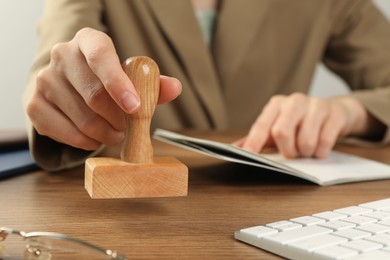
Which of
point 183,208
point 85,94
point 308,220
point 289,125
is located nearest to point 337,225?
point 308,220

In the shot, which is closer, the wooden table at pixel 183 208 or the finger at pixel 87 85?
the wooden table at pixel 183 208

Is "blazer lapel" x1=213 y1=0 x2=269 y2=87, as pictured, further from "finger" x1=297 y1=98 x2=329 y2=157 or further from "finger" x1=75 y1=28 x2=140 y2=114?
"finger" x1=75 y1=28 x2=140 y2=114

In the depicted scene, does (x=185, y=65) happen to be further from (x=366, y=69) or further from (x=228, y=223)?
(x=228, y=223)

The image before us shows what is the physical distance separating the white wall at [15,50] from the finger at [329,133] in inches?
66.7

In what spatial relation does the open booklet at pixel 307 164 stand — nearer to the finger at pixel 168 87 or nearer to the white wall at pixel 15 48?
the finger at pixel 168 87

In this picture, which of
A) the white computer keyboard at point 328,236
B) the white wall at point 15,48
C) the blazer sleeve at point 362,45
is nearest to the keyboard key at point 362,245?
the white computer keyboard at point 328,236

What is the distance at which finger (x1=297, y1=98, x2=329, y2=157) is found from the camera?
812 mm

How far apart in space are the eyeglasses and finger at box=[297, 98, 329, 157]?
474 millimetres

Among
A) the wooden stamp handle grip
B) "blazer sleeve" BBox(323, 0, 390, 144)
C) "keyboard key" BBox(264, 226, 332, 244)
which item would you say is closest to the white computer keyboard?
"keyboard key" BBox(264, 226, 332, 244)

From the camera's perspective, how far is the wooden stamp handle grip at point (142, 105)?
0.52m

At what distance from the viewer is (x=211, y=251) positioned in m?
0.42

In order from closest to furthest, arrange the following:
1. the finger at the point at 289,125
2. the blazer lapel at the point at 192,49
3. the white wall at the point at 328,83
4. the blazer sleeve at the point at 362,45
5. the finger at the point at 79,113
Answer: the finger at the point at 79,113, the finger at the point at 289,125, the blazer lapel at the point at 192,49, the blazer sleeve at the point at 362,45, the white wall at the point at 328,83

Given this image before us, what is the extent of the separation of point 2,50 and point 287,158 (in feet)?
5.86

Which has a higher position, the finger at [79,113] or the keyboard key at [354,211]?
the finger at [79,113]
